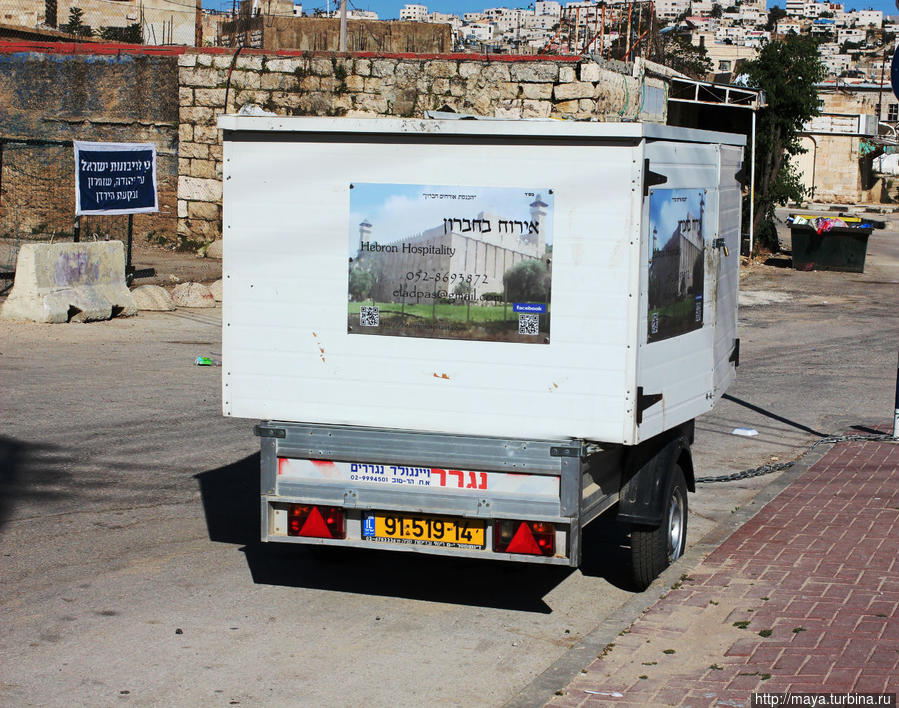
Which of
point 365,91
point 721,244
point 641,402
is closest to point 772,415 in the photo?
point 721,244

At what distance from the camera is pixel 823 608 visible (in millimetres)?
6547

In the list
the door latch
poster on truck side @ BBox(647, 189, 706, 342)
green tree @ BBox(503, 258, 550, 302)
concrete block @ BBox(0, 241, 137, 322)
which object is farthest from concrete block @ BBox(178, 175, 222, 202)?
green tree @ BBox(503, 258, 550, 302)

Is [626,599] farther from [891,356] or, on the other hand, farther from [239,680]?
[891,356]

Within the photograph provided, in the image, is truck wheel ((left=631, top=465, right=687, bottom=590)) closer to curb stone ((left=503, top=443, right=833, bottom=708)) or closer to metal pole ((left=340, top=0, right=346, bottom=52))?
curb stone ((left=503, top=443, right=833, bottom=708))

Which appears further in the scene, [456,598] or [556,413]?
[456,598]

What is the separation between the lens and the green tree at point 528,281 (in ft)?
19.6

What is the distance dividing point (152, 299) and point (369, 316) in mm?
12197

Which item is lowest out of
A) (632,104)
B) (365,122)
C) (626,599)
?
(626,599)

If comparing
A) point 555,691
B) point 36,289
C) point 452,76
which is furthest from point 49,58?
point 555,691

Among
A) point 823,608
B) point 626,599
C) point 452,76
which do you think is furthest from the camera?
point 452,76

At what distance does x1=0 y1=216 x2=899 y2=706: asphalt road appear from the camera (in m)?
5.59

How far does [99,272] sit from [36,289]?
110cm

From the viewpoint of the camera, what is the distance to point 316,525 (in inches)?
248

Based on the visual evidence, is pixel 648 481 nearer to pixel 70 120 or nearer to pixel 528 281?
pixel 528 281
